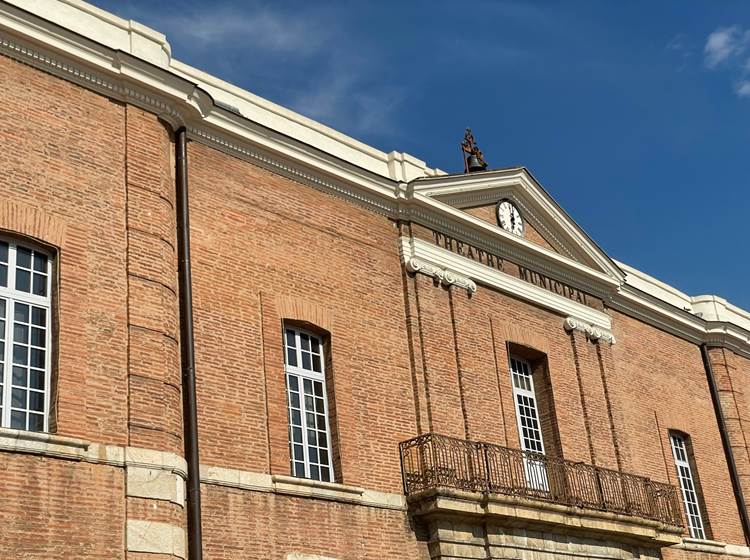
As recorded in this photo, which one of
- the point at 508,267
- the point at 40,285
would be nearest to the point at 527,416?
the point at 508,267

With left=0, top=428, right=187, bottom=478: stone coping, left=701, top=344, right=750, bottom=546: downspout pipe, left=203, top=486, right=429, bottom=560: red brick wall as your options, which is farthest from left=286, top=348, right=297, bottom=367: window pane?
left=701, top=344, right=750, bottom=546: downspout pipe

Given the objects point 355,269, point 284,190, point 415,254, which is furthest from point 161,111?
point 415,254

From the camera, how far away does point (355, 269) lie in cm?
1736

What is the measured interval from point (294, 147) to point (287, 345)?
3109 millimetres

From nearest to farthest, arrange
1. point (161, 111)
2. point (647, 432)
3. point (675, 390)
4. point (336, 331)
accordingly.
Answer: point (161, 111), point (336, 331), point (647, 432), point (675, 390)

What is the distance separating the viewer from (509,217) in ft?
67.8

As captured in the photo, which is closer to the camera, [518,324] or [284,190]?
[284,190]

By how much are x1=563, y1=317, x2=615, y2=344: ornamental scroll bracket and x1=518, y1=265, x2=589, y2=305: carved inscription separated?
1.83 feet

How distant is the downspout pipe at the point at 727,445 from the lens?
23391 millimetres

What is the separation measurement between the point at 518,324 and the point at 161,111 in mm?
7824

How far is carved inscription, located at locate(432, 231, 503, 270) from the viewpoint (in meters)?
19.0

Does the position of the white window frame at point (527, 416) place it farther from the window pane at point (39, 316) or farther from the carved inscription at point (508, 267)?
the window pane at point (39, 316)

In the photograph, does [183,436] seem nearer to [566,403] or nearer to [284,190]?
[284,190]

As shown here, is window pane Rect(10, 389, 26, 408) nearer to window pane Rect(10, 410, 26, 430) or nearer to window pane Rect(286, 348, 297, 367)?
window pane Rect(10, 410, 26, 430)
